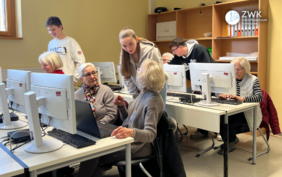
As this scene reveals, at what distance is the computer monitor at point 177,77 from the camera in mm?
2998

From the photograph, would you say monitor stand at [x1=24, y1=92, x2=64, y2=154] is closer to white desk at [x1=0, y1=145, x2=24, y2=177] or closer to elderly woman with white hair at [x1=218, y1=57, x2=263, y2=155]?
white desk at [x1=0, y1=145, x2=24, y2=177]

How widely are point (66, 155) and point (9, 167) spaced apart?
0.26 meters

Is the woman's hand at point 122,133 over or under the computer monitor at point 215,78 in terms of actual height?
under

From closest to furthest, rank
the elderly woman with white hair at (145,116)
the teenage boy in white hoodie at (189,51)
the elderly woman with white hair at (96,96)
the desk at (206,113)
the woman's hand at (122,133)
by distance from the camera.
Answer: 1. the woman's hand at (122,133)
2. the elderly woman with white hair at (145,116)
3. the elderly woman with white hair at (96,96)
4. the desk at (206,113)
5. the teenage boy in white hoodie at (189,51)

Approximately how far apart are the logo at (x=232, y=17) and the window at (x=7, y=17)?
332 cm

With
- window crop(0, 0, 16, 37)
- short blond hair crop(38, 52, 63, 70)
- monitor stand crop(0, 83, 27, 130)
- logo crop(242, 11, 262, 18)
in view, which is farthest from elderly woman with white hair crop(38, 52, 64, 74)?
logo crop(242, 11, 262, 18)

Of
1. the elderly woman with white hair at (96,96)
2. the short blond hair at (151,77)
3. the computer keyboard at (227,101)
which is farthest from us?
the computer keyboard at (227,101)

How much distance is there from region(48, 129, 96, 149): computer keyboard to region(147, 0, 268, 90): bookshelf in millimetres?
3099

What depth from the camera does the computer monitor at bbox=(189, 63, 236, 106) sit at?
8.60ft

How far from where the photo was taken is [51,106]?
58.7 inches

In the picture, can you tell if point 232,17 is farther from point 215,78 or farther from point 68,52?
point 68,52

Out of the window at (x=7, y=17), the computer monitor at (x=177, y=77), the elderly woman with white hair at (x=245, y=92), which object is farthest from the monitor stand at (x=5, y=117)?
the window at (x=7, y=17)

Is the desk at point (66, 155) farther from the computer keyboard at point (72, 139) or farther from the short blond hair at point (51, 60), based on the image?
the short blond hair at point (51, 60)

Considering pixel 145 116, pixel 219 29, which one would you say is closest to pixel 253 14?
pixel 219 29
